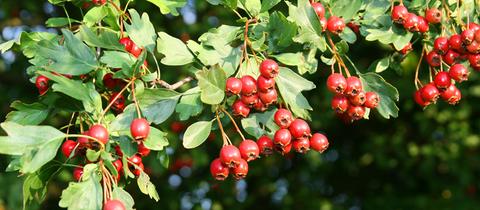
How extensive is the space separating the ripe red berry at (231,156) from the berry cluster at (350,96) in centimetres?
32

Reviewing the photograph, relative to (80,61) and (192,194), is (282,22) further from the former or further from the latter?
(192,194)

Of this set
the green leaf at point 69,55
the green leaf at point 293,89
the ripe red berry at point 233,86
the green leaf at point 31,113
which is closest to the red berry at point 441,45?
A: the green leaf at point 293,89

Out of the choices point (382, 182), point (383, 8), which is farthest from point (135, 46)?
point (382, 182)

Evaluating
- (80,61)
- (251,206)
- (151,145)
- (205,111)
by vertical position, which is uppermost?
(80,61)

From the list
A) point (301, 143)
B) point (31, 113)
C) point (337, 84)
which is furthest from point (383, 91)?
point (31, 113)

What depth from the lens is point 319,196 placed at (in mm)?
6254

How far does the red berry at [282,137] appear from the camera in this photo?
6.30 ft

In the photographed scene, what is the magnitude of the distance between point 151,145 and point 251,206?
4.45 m

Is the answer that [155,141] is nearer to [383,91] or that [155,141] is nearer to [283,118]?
[283,118]

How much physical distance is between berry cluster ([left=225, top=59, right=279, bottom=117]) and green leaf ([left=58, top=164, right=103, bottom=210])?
40 cm

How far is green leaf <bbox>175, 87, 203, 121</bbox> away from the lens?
6.32 ft

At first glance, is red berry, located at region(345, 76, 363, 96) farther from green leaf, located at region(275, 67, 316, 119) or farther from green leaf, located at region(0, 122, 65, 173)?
green leaf, located at region(0, 122, 65, 173)

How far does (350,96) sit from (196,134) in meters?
0.43

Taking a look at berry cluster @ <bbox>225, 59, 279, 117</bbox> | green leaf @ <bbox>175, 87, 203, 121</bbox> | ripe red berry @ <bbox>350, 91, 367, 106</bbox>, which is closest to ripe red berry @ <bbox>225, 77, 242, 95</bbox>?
berry cluster @ <bbox>225, 59, 279, 117</bbox>
